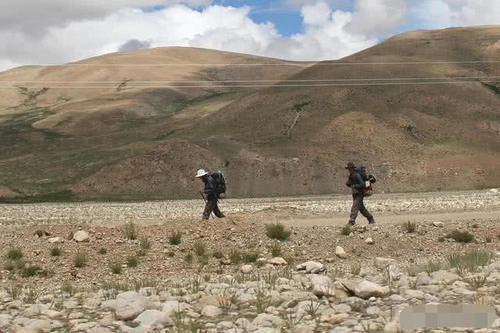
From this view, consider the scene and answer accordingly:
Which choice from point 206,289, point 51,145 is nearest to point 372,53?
point 51,145

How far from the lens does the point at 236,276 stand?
14.6 metres

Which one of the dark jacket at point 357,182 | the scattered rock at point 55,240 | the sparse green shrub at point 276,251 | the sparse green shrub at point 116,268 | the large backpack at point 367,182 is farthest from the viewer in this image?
the large backpack at point 367,182

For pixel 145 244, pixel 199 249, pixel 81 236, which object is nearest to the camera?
pixel 199 249

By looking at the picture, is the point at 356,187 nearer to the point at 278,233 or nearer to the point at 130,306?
the point at 278,233

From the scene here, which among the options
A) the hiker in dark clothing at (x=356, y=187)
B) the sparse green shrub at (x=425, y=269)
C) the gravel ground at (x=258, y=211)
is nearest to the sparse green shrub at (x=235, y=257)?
the sparse green shrub at (x=425, y=269)

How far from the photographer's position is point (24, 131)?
124812mm

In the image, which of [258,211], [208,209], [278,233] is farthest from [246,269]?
[258,211]

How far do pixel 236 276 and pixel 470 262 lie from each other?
4639 mm

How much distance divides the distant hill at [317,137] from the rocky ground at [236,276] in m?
52.7

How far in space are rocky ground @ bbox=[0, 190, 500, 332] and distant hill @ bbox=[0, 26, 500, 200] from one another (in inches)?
2074

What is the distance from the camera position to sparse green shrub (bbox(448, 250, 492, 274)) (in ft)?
42.3

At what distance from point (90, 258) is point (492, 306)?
35.3ft

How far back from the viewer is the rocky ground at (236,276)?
10008 millimetres

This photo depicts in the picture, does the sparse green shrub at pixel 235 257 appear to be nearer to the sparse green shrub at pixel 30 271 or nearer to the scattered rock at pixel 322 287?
the sparse green shrub at pixel 30 271
